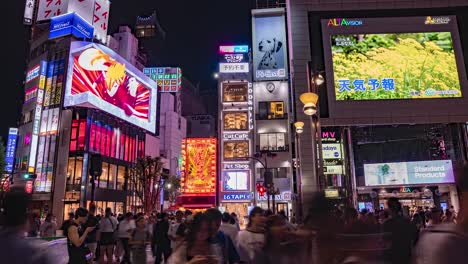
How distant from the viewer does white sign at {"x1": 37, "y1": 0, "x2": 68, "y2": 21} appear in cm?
5184

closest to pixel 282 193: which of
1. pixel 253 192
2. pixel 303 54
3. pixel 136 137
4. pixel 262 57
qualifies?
pixel 253 192

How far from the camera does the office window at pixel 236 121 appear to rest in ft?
136

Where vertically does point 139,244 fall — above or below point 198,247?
below

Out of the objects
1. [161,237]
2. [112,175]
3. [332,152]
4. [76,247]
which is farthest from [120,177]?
[76,247]

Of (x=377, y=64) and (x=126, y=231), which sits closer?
(x=126, y=231)

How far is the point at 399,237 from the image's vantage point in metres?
6.05

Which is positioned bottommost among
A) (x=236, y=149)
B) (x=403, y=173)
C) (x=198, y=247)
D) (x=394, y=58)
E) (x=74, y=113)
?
(x=198, y=247)

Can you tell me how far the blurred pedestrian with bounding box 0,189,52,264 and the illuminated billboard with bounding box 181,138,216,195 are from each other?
1476 inches

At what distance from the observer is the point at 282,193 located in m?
39.9

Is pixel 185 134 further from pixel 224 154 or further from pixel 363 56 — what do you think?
pixel 363 56

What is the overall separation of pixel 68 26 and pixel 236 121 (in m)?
26.4

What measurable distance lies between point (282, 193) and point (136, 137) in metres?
29.9

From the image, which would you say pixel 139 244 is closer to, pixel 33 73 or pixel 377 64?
pixel 377 64

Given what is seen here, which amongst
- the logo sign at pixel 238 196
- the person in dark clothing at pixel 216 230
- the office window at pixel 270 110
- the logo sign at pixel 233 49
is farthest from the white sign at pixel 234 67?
the person in dark clothing at pixel 216 230
